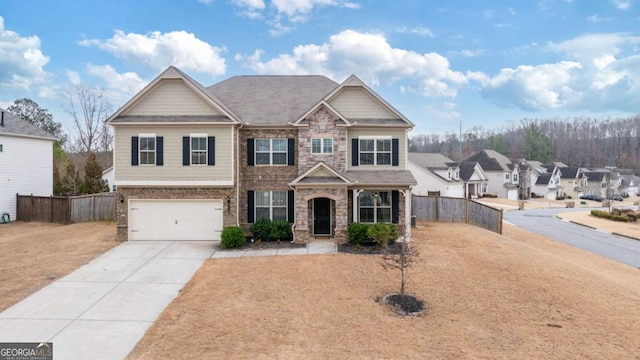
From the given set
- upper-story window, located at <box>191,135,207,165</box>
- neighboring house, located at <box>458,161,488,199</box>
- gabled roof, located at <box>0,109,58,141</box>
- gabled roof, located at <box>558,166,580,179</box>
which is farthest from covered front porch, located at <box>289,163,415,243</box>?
gabled roof, located at <box>558,166,580,179</box>

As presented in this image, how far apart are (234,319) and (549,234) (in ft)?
80.3

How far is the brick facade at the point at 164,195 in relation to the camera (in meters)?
16.6

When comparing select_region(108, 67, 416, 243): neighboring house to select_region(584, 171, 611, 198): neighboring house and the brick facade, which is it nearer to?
the brick facade

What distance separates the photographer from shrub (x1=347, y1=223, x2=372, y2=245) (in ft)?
52.2

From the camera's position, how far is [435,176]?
37688mm

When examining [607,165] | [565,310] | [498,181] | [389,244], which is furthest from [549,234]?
[607,165]

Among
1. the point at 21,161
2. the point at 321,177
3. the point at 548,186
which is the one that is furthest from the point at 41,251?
the point at 548,186

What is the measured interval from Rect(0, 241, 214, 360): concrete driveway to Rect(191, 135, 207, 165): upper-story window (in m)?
4.28

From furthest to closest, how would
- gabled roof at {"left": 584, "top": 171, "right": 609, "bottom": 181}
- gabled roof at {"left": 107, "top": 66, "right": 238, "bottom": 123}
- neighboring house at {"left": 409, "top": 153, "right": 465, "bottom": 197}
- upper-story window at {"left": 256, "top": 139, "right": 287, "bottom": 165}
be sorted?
1. gabled roof at {"left": 584, "top": 171, "right": 609, "bottom": 181}
2. neighboring house at {"left": 409, "top": 153, "right": 465, "bottom": 197}
3. upper-story window at {"left": 256, "top": 139, "right": 287, "bottom": 165}
4. gabled roof at {"left": 107, "top": 66, "right": 238, "bottom": 123}

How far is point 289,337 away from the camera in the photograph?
25.8ft

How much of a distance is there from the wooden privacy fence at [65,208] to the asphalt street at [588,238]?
29.2 m

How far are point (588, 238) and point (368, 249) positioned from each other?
1872 cm

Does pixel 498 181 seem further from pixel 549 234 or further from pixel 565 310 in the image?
pixel 565 310

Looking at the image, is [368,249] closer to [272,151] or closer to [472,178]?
[272,151]
